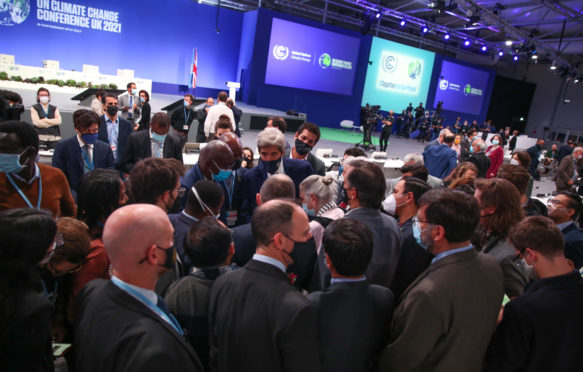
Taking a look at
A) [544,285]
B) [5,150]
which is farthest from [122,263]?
[544,285]

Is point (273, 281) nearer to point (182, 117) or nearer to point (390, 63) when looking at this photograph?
point (182, 117)

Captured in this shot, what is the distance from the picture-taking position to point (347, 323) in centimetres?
144

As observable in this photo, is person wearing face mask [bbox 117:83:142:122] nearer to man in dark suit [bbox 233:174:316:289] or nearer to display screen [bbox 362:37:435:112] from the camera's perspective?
man in dark suit [bbox 233:174:316:289]

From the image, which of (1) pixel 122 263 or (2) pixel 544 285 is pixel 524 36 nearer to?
(2) pixel 544 285

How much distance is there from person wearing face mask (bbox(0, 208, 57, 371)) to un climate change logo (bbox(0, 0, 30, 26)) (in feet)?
45.9

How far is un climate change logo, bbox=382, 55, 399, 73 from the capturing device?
17.8m

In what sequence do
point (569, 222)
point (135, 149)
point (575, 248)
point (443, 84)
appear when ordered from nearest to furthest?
point (575, 248)
point (569, 222)
point (135, 149)
point (443, 84)

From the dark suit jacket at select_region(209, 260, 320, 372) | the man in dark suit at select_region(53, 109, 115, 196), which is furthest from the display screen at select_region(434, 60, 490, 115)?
Result: the dark suit jacket at select_region(209, 260, 320, 372)

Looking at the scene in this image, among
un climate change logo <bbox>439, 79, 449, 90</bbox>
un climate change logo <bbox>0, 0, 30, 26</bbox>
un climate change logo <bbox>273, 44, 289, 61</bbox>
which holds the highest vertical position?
un climate change logo <bbox>439, 79, 449, 90</bbox>

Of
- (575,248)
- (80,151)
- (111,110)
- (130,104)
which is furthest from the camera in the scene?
(130,104)

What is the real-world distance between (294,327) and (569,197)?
322 cm

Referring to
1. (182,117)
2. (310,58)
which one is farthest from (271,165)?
(310,58)

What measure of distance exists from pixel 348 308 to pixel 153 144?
3.26m

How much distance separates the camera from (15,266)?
118cm
